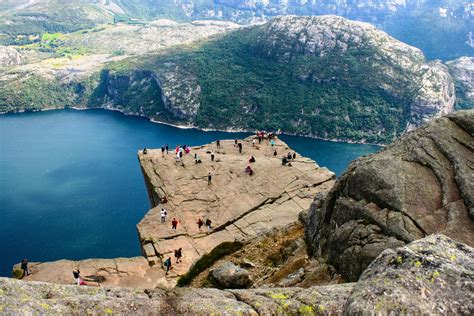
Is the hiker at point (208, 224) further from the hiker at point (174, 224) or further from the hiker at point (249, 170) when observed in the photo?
the hiker at point (249, 170)

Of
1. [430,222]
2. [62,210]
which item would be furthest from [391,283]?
[62,210]

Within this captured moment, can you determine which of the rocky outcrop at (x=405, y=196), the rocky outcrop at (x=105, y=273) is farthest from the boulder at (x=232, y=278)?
the rocky outcrop at (x=105, y=273)

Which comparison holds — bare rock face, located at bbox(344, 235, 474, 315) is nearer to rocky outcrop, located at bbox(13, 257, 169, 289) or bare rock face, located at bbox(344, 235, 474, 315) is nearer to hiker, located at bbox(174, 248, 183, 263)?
rocky outcrop, located at bbox(13, 257, 169, 289)

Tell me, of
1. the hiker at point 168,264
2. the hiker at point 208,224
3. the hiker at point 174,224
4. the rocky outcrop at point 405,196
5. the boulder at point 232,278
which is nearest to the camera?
the rocky outcrop at point 405,196

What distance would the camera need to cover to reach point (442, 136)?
20500 millimetres

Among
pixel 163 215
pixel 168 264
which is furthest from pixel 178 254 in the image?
pixel 163 215

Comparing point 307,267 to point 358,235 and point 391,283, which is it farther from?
point 391,283

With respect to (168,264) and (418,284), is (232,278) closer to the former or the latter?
(168,264)

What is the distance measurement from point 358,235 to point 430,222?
10.7ft

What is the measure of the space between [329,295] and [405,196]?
8403 mm

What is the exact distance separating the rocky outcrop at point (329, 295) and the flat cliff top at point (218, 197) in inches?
910

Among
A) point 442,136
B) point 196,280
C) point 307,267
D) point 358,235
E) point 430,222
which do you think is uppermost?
point 442,136

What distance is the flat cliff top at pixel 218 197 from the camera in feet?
135

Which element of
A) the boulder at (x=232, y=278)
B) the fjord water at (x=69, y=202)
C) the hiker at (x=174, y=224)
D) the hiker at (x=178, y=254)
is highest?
the boulder at (x=232, y=278)
